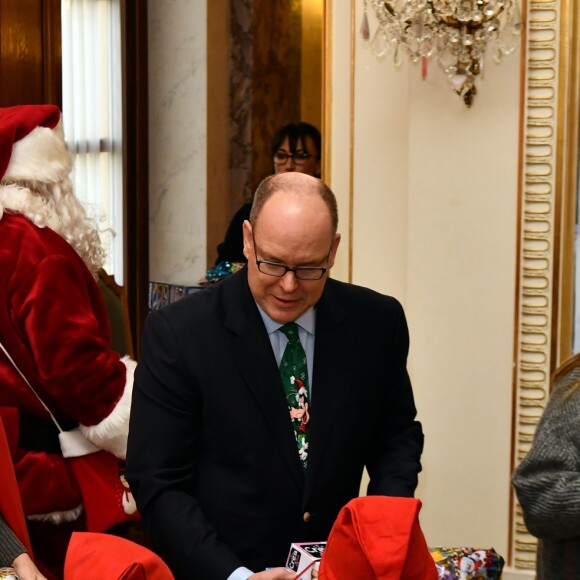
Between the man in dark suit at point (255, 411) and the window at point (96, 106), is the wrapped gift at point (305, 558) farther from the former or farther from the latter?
the window at point (96, 106)

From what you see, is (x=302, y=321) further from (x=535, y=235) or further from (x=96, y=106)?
(x=96, y=106)

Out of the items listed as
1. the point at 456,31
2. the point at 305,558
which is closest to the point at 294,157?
the point at 456,31

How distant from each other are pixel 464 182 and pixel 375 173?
0.43 meters

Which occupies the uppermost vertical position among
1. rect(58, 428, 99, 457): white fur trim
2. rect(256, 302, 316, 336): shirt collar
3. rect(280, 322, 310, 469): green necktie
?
rect(256, 302, 316, 336): shirt collar

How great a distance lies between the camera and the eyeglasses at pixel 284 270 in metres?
2.18

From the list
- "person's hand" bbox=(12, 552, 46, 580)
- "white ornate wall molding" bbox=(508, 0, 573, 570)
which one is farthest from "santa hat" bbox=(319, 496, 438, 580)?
"white ornate wall molding" bbox=(508, 0, 573, 570)

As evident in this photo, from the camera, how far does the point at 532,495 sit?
7.86 ft

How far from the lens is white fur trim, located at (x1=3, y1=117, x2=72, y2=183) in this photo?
349 centimetres

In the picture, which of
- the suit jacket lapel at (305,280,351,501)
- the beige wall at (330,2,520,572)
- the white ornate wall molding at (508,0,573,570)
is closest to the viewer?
the suit jacket lapel at (305,280,351,501)

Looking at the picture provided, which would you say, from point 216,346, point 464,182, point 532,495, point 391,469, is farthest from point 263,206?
point 464,182

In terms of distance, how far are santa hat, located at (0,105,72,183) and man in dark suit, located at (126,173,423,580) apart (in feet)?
4.40

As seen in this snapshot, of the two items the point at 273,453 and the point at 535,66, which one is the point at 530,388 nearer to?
the point at 535,66

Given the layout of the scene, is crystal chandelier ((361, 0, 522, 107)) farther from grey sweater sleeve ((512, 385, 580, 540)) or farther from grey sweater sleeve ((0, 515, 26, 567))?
grey sweater sleeve ((0, 515, 26, 567))

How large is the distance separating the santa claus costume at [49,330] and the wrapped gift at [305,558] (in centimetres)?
137
